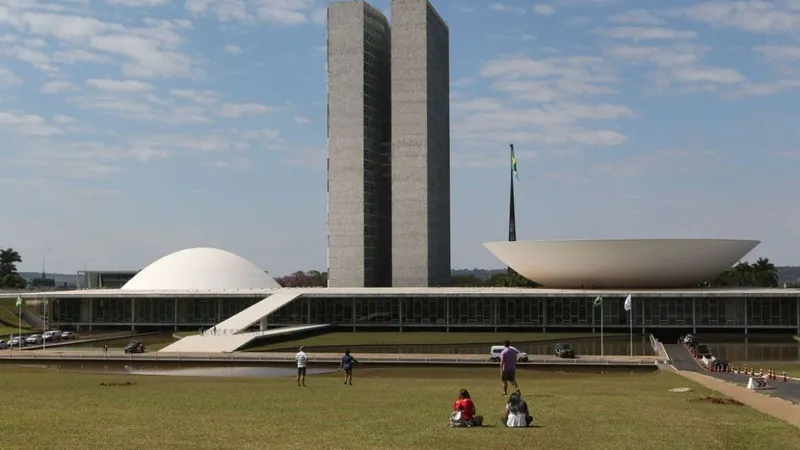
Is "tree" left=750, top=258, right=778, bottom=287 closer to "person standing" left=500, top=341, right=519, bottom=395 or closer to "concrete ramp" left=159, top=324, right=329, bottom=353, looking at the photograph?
"concrete ramp" left=159, top=324, right=329, bottom=353

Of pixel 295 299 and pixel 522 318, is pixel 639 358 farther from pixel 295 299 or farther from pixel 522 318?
pixel 295 299

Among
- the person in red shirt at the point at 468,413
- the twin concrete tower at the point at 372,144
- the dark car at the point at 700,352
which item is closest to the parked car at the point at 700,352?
the dark car at the point at 700,352

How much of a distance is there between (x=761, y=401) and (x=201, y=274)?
8379 cm

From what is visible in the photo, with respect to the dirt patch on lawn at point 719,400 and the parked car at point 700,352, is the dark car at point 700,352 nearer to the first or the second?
the parked car at point 700,352

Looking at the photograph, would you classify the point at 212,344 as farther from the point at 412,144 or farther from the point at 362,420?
the point at 362,420

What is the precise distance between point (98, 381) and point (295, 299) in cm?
5098

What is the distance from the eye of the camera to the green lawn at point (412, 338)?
2785 inches

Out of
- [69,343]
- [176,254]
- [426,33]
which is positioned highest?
[426,33]

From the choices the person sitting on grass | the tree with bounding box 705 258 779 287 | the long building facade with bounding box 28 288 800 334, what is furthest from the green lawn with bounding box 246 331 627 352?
the tree with bounding box 705 258 779 287

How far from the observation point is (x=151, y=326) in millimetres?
95938

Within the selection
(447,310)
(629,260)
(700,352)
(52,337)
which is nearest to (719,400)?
(700,352)

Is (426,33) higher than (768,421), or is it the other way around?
(426,33)

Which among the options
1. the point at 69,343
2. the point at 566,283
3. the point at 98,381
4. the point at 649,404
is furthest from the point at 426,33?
A: the point at 649,404

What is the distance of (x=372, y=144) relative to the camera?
108 metres
